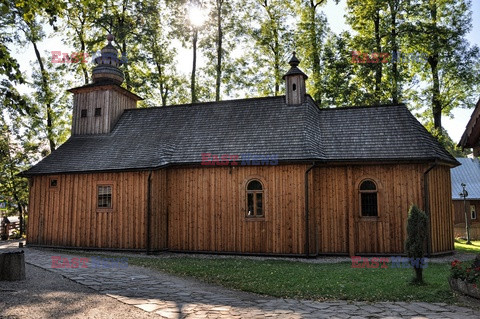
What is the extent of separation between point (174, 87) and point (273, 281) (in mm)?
23724

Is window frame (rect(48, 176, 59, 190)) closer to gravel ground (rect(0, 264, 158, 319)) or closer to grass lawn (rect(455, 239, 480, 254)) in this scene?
gravel ground (rect(0, 264, 158, 319))

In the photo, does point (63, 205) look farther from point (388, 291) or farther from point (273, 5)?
point (273, 5)

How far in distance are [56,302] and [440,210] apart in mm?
13016

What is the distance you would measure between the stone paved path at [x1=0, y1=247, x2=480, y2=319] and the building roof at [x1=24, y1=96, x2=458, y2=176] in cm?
663

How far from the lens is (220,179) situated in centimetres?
1470

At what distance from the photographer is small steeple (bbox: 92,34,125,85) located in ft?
63.9

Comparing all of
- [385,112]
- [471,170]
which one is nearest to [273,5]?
[385,112]

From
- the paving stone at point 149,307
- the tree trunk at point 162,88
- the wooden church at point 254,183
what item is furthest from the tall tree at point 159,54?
the paving stone at point 149,307

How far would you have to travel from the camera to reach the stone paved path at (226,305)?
20.7 ft

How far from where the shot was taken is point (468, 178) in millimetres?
27562

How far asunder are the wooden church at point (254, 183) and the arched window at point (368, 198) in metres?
0.04

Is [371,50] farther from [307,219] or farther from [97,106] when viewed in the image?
[97,106]

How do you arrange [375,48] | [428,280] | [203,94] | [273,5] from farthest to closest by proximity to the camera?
[203,94], [273,5], [375,48], [428,280]

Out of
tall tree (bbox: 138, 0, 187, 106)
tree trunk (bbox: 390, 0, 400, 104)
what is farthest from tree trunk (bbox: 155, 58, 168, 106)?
tree trunk (bbox: 390, 0, 400, 104)
